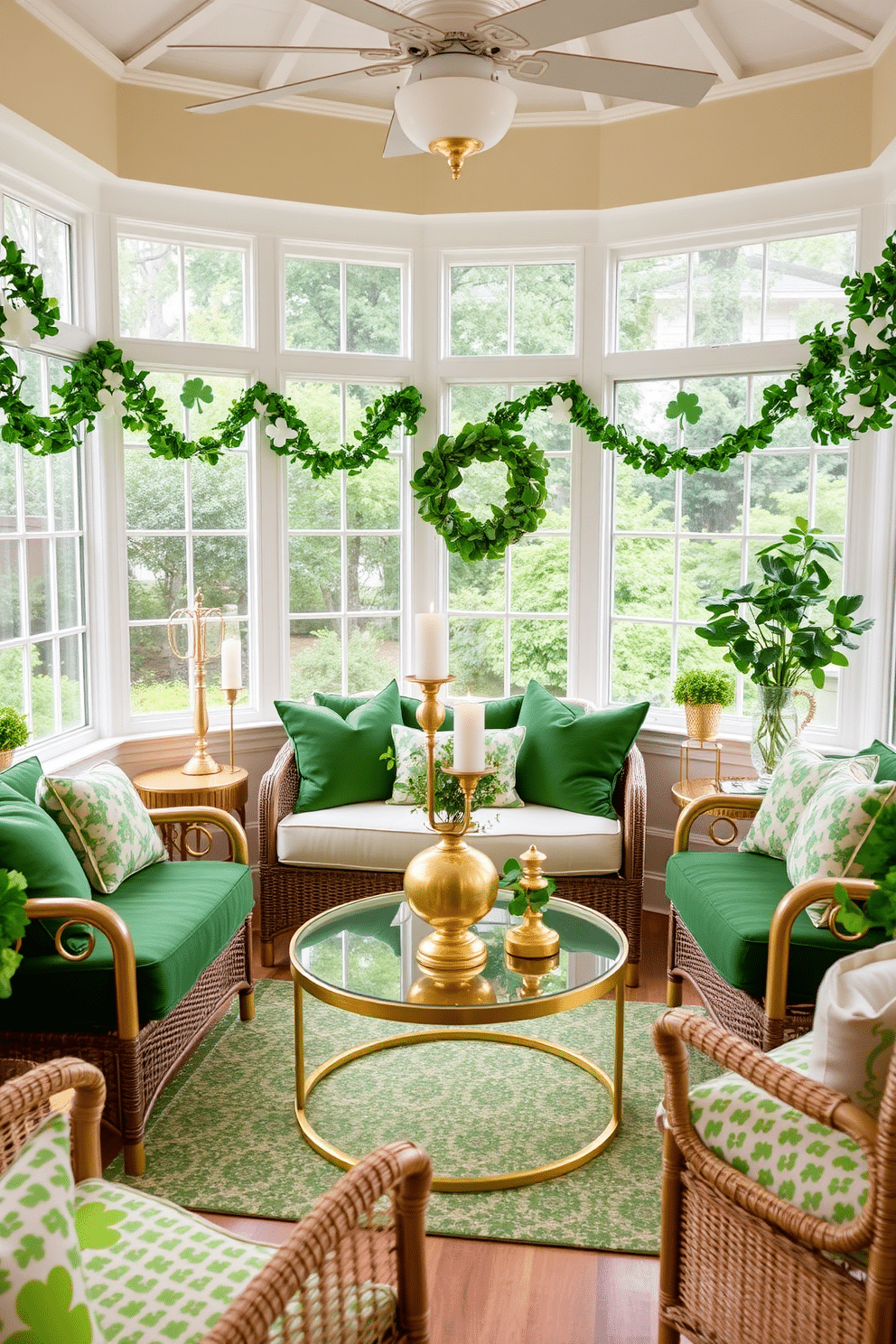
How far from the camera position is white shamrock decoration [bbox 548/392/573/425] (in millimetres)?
4617

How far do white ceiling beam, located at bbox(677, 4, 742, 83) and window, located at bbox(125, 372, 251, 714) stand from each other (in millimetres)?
2138

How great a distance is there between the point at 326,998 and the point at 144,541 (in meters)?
2.42

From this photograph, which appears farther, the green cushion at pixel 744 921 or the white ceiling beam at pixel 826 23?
the white ceiling beam at pixel 826 23

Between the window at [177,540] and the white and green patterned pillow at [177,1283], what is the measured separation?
3.03m

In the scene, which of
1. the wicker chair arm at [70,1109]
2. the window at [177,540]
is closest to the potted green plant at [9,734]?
the window at [177,540]

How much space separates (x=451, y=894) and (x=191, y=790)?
1.55 meters

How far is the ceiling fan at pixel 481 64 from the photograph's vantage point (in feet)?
6.91

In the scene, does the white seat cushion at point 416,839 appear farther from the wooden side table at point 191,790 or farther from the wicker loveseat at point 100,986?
the wicker loveseat at point 100,986

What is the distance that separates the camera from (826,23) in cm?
366

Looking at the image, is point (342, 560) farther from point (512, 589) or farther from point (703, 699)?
point (703, 699)

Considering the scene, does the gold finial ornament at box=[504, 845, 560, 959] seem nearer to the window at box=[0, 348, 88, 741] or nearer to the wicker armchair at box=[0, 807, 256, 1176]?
the wicker armchair at box=[0, 807, 256, 1176]

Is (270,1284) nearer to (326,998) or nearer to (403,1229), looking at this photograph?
(403,1229)

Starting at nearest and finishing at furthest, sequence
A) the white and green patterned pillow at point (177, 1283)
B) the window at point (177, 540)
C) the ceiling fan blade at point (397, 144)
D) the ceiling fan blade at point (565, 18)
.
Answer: the white and green patterned pillow at point (177, 1283), the ceiling fan blade at point (565, 18), the ceiling fan blade at point (397, 144), the window at point (177, 540)

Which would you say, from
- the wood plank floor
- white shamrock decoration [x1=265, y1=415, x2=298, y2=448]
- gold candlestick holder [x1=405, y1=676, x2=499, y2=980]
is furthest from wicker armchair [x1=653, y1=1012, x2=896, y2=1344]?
white shamrock decoration [x1=265, y1=415, x2=298, y2=448]
